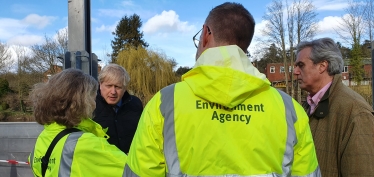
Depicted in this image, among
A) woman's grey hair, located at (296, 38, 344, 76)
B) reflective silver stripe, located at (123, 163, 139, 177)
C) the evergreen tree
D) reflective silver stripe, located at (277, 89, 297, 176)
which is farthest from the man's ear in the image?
the evergreen tree

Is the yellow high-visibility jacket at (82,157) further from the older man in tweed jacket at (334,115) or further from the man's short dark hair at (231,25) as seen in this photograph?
the older man in tweed jacket at (334,115)

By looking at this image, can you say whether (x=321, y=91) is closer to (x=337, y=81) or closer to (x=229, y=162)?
(x=337, y=81)

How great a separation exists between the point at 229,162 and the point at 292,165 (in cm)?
32

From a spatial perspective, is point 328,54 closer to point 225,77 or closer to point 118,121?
point 225,77

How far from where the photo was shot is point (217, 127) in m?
1.39

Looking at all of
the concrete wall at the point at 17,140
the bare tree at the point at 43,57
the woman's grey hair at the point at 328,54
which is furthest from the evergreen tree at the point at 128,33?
the woman's grey hair at the point at 328,54

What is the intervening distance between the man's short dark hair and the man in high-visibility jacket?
0.05m

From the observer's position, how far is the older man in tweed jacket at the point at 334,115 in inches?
87.4

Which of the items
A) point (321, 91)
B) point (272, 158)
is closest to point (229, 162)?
point (272, 158)

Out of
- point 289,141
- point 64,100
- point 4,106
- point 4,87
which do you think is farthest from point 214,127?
point 4,87

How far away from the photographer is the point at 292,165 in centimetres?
151

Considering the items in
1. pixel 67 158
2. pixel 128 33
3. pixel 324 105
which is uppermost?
pixel 128 33

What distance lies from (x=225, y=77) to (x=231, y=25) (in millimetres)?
255

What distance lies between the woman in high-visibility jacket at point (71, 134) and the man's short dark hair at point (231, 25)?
2.81ft
